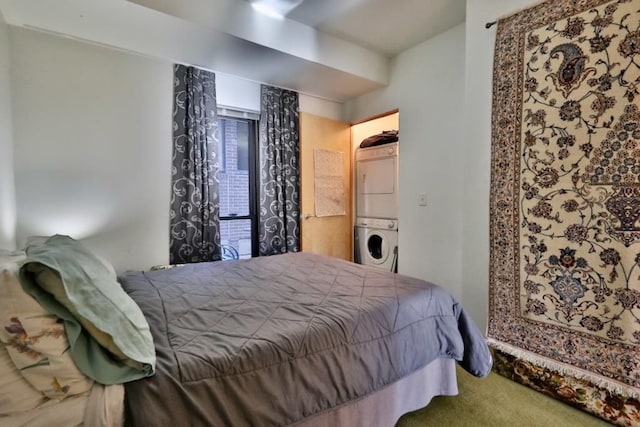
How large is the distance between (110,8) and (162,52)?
0.45 m

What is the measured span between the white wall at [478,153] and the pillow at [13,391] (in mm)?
2319

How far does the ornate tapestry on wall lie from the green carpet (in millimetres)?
145

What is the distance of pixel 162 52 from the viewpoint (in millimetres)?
2576

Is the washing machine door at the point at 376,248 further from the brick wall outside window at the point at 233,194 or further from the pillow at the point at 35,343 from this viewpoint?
→ the pillow at the point at 35,343

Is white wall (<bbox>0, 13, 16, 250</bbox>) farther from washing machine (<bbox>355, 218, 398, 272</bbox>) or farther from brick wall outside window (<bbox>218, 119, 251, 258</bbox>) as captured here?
washing machine (<bbox>355, 218, 398, 272</bbox>)

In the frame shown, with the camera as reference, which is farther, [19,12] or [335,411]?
[19,12]

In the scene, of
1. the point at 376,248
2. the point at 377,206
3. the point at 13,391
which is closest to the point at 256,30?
the point at 377,206

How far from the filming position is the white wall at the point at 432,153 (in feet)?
8.85

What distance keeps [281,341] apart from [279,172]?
2.42m

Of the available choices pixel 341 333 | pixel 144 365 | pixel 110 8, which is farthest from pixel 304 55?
pixel 144 365

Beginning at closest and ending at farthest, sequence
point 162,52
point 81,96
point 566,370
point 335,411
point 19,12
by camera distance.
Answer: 1. point 335,411
2. point 566,370
3. point 19,12
4. point 81,96
5. point 162,52

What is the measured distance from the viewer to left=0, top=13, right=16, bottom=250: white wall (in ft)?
5.93

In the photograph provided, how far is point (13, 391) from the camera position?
29.1 inches

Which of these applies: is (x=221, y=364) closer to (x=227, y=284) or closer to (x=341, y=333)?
(x=341, y=333)
